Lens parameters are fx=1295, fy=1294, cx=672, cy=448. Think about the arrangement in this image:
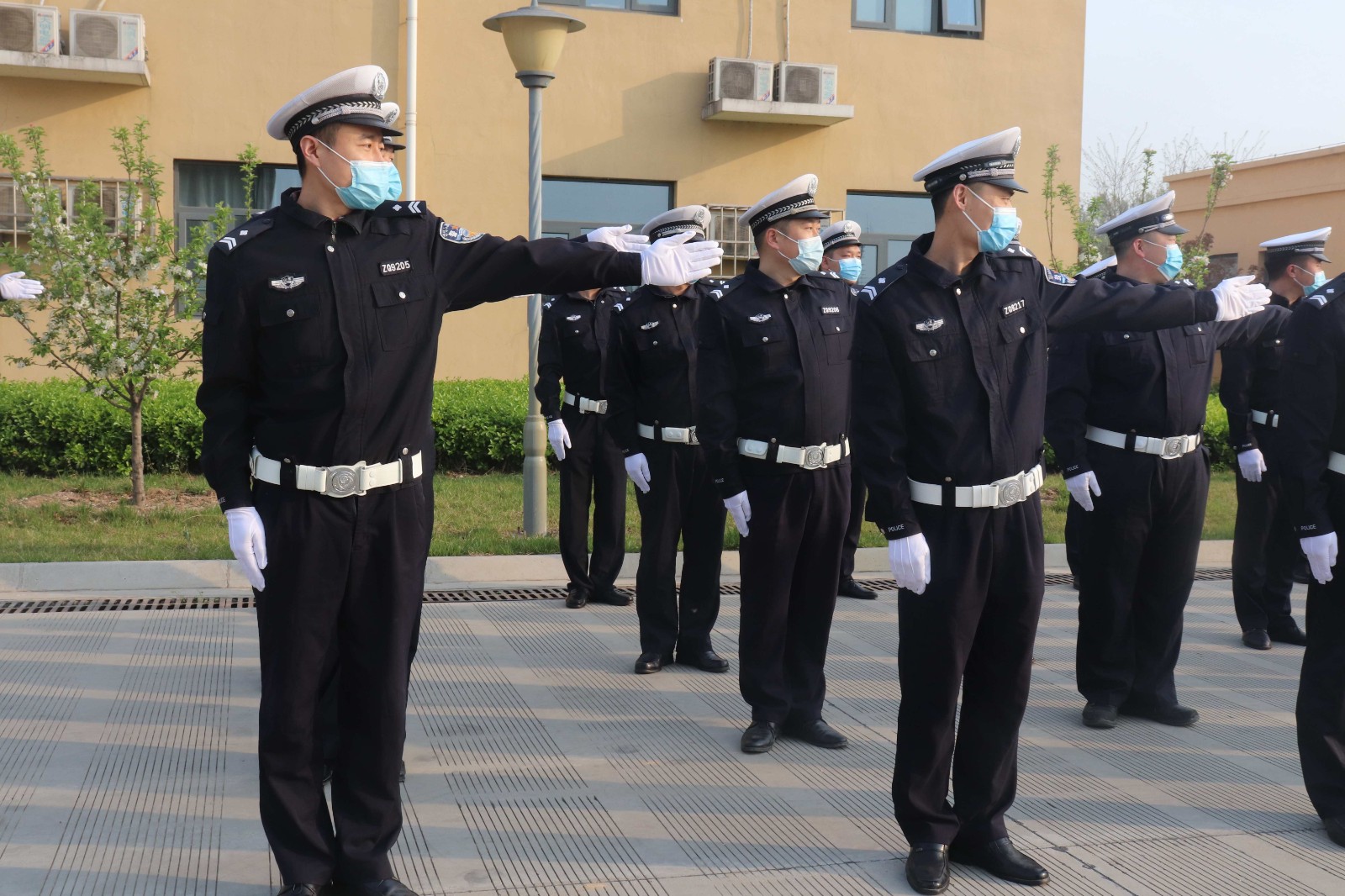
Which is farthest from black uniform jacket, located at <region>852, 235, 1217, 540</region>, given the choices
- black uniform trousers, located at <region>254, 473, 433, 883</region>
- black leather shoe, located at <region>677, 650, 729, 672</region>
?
black leather shoe, located at <region>677, 650, 729, 672</region>

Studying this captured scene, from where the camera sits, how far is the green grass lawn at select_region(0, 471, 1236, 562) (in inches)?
358

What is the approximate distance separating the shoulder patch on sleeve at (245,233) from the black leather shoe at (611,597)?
4.70 metres

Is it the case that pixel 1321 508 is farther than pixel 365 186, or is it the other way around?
pixel 1321 508

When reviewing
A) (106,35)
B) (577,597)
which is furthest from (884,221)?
(577,597)

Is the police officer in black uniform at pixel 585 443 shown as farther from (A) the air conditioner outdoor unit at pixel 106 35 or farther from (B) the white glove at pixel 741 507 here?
(A) the air conditioner outdoor unit at pixel 106 35

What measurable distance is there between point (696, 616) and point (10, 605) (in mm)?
4325

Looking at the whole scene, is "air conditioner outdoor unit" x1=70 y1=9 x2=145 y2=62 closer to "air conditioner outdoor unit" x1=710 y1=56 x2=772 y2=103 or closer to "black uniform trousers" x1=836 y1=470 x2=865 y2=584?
"air conditioner outdoor unit" x1=710 y1=56 x2=772 y2=103

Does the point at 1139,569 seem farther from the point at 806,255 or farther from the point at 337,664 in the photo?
the point at 337,664

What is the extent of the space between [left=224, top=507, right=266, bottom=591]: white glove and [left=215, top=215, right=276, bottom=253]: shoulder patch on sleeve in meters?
0.77

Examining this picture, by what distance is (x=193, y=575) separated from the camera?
8.50 meters

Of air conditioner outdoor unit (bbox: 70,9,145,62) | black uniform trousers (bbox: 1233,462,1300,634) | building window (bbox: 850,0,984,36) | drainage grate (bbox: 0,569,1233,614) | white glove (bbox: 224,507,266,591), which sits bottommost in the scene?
drainage grate (bbox: 0,569,1233,614)

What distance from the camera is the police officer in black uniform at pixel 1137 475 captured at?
5871mm

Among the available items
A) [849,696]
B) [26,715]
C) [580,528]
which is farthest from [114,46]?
[849,696]

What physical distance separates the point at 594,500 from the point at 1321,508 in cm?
461
